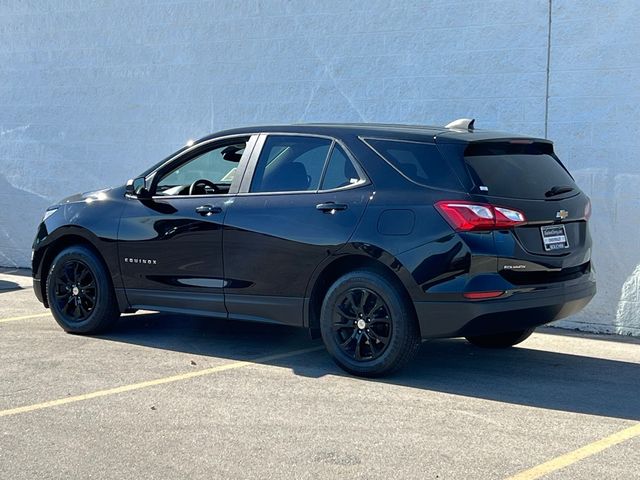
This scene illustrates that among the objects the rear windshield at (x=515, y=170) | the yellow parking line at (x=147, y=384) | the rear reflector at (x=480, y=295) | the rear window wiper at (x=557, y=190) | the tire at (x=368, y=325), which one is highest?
the rear windshield at (x=515, y=170)

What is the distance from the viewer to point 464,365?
751cm

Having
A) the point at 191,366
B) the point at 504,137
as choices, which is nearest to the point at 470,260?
the point at 504,137

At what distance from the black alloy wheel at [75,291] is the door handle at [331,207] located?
7.73 feet

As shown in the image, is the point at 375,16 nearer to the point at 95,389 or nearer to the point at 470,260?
the point at 470,260

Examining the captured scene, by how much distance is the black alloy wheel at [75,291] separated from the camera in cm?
842

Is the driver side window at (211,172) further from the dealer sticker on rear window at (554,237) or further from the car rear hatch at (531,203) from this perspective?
the dealer sticker on rear window at (554,237)

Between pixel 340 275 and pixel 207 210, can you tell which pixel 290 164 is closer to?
pixel 207 210

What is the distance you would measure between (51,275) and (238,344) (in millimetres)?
1753

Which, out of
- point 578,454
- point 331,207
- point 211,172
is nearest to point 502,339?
point 331,207

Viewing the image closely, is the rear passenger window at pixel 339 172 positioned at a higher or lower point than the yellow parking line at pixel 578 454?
higher

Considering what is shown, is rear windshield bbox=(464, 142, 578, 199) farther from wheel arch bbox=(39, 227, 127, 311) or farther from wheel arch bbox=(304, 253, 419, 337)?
wheel arch bbox=(39, 227, 127, 311)

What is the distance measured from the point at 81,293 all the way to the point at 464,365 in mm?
3292

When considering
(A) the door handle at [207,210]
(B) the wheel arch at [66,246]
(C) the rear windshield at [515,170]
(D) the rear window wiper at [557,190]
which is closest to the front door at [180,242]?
(A) the door handle at [207,210]

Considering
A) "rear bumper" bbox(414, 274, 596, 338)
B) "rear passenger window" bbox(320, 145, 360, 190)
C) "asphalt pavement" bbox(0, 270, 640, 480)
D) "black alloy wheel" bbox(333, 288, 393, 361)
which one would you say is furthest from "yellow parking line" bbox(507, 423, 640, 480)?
"rear passenger window" bbox(320, 145, 360, 190)
